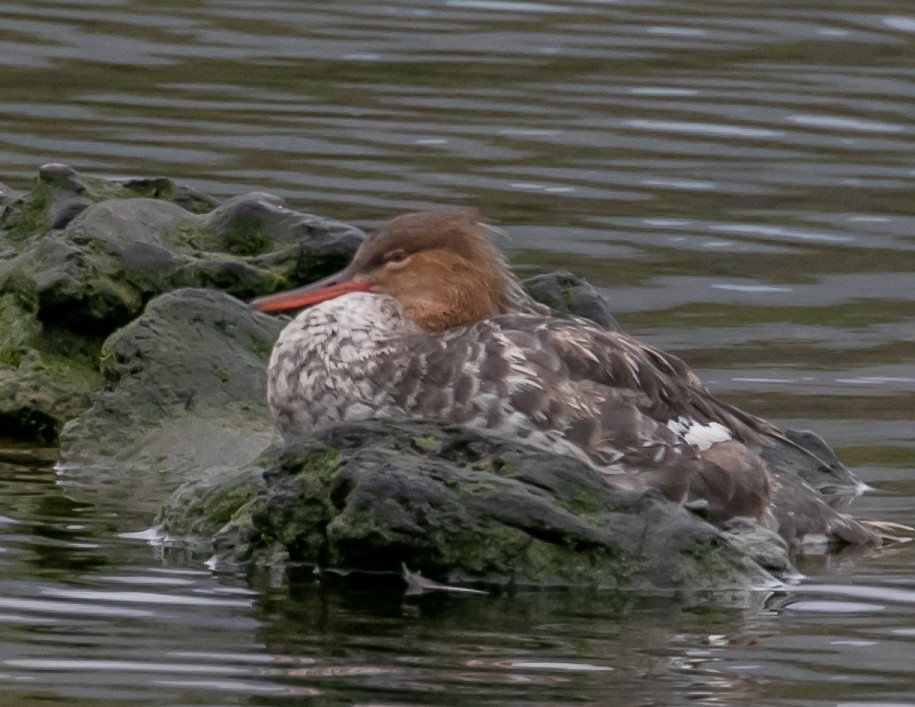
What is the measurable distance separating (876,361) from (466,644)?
5.43 meters

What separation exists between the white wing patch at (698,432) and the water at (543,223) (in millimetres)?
739

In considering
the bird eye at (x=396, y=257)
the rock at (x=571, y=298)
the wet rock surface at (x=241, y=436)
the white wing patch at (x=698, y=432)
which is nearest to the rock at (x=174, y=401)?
the wet rock surface at (x=241, y=436)

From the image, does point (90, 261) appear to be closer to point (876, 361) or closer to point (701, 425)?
point (701, 425)

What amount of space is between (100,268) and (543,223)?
457cm

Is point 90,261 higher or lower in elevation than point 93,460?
higher

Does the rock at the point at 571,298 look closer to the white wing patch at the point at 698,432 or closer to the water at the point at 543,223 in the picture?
the water at the point at 543,223

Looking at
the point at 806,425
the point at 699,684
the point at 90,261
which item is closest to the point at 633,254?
the point at 806,425

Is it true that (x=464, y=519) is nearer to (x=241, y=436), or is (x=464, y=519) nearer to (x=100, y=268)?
(x=241, y=436)

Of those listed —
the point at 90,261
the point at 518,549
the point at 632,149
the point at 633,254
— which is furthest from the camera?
the point at 632,149

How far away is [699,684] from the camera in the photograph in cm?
713

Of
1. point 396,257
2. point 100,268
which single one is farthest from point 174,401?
point 396,257

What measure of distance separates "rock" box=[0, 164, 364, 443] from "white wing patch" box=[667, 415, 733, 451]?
2694 mm

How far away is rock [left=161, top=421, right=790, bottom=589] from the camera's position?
820cm

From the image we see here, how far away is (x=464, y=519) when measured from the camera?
8.21 meters
